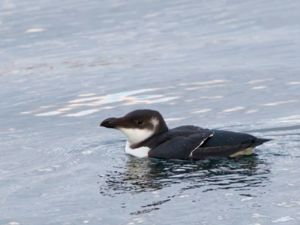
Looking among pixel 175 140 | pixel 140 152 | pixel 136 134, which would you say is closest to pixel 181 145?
pixel 175 140

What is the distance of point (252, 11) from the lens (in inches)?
963

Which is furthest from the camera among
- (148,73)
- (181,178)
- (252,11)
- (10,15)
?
(10,15)

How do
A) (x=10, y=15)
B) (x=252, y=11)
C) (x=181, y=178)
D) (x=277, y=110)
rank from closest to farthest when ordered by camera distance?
(x=181, y=178), (x=277, y=110), (x=252, y=11), (x=10, y=15)

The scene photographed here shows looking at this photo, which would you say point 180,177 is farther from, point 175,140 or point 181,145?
point 175,140

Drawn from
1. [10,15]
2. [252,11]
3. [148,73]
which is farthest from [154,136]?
[10,15]

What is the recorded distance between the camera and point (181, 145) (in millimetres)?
13602

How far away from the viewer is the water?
11.8 m

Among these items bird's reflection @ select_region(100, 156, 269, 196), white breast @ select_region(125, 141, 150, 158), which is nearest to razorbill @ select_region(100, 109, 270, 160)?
white breast @ select_region(125, 141, 150, 158)

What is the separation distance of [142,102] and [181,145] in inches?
150

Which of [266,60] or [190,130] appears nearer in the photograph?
[190,130]

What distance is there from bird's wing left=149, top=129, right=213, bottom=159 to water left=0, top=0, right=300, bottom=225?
0.15 meters

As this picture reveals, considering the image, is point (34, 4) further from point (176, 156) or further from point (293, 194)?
point (293, 194)

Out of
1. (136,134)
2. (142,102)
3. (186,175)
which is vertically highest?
(136,134)

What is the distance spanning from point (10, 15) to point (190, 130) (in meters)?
13.3
